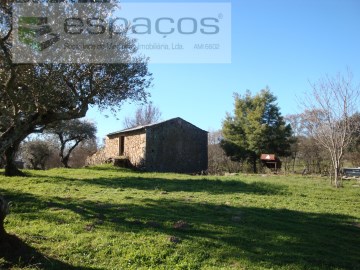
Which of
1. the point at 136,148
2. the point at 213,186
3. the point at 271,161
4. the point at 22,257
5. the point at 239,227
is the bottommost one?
the point at 22,257

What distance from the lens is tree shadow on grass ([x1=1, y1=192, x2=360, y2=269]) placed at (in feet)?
22.3

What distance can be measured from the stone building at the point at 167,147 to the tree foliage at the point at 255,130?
396 centimetres

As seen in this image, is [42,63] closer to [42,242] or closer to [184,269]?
[42,242]

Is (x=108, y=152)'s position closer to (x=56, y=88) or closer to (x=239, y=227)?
(x=56, y=88)

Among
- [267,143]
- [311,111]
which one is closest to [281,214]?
[311,111]

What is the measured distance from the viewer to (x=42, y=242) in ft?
23.4

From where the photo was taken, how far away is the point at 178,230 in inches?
316

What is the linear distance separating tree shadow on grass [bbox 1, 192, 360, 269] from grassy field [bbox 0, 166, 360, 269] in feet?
0.08

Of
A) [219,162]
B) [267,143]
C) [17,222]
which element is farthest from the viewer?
[219,162]

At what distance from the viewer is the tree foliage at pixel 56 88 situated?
13266 mm

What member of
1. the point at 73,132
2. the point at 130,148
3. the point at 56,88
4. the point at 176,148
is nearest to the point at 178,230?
the point at 56,88

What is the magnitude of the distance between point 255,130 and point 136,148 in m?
12.0

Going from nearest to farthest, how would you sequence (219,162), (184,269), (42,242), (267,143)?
1. (184,269)
2. (42,242)
3. (267,143)
4. (219,162)

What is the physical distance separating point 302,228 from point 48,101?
11714 mm
